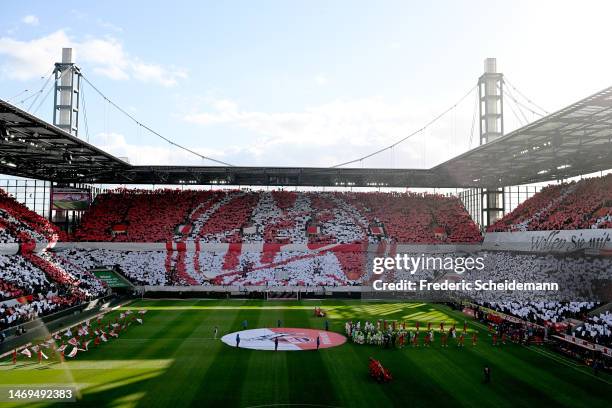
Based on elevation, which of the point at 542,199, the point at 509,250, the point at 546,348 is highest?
the point at 542,199

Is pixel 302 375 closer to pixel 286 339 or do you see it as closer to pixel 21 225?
pixel 286 339

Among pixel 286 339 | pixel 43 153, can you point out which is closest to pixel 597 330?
pixel 286 339

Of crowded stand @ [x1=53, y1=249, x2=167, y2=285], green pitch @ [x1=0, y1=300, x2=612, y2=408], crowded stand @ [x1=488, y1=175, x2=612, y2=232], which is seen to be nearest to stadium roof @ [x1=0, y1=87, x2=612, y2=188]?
crowded stand @ [x1=488, y1=175, x2=612, y2=232]

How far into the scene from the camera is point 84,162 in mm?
56219

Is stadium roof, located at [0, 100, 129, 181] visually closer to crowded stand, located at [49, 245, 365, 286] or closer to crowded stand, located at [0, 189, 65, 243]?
crowded stand, located at [0, 189, 65, 243]

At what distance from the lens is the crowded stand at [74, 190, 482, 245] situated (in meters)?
64.0

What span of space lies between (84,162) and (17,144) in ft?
35.3

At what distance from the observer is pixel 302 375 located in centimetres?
2528

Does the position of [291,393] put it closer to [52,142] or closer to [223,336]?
[223,336]

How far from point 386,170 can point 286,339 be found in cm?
3669

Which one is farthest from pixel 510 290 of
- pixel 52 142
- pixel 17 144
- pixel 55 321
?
pixel 17 144

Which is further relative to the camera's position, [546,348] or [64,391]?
[546,348]

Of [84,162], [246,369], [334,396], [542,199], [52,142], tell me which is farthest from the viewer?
[542,199]

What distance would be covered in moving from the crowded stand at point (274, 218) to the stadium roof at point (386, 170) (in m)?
3.18
